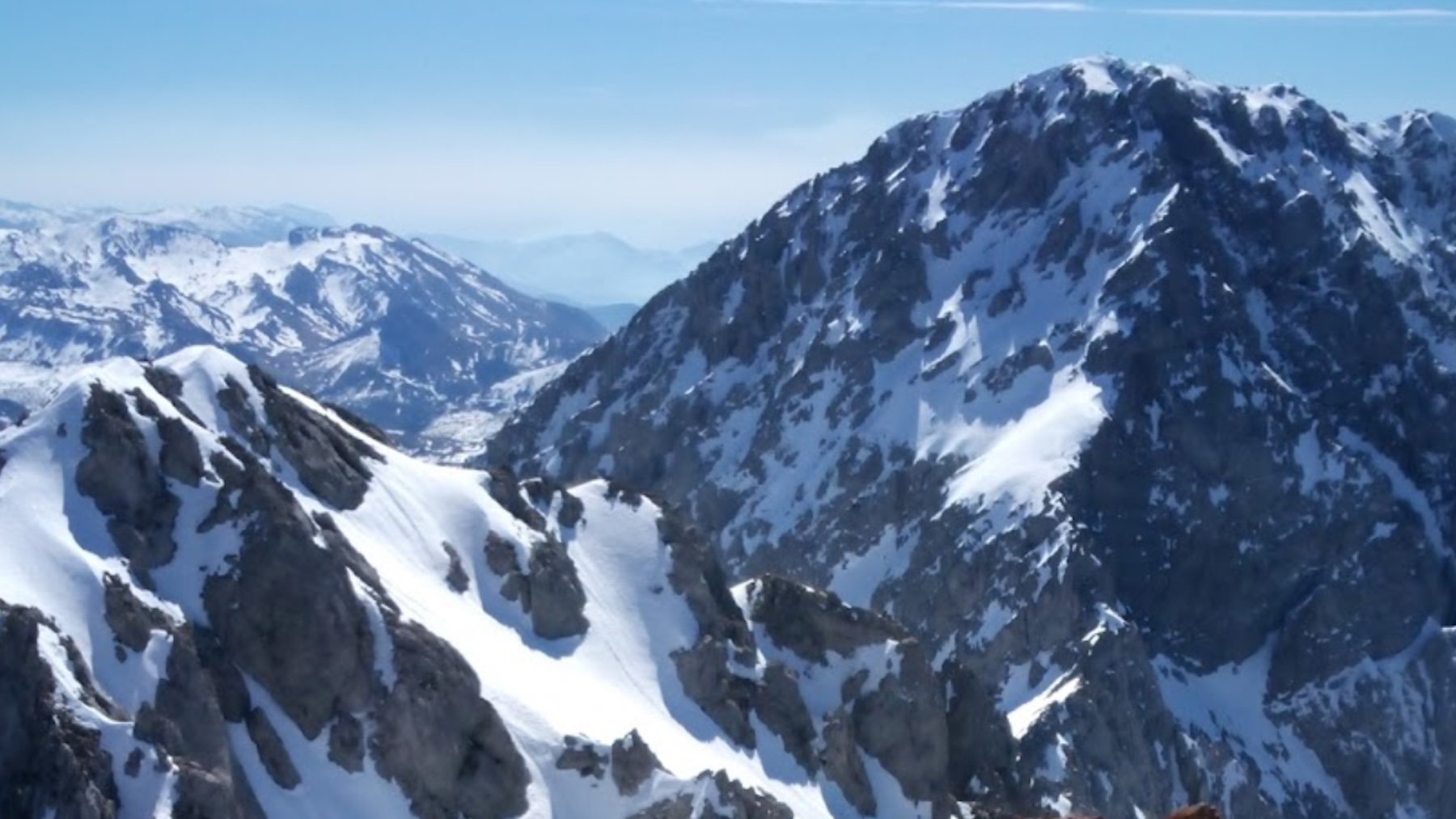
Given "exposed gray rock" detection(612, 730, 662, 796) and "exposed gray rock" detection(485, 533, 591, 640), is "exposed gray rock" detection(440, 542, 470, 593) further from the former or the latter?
"exposed gray rock" detection(612, 730, 662, 796)

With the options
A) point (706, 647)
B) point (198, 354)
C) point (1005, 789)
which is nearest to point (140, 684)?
point (198, 354)

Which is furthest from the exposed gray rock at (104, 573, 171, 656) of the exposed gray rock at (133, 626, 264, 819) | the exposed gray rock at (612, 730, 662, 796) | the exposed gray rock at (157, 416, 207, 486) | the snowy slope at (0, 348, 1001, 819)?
the exposed gray rock at (612, 730, 662, 796)

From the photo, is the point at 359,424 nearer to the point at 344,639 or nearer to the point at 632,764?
the point at 344,639

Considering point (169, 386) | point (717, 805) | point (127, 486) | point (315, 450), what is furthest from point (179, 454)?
point (717, 805)

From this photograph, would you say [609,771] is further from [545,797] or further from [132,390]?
[132,390]

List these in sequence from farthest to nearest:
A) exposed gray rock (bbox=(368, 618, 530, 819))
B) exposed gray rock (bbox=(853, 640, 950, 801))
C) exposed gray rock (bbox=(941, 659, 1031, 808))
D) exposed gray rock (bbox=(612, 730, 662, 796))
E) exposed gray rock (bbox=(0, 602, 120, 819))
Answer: exposed gray rock (bbox=(941, 659, 1031, 808))
exposed gray rock (bbox=(853, 640, 950, 801))
exposed gray rock (bbox=(612, 730, 662, 796))
exposed gray rock (bbox=(368, 618, 530, 819))
exposed gray rock (bbox=(0, 602, 120, 819))
